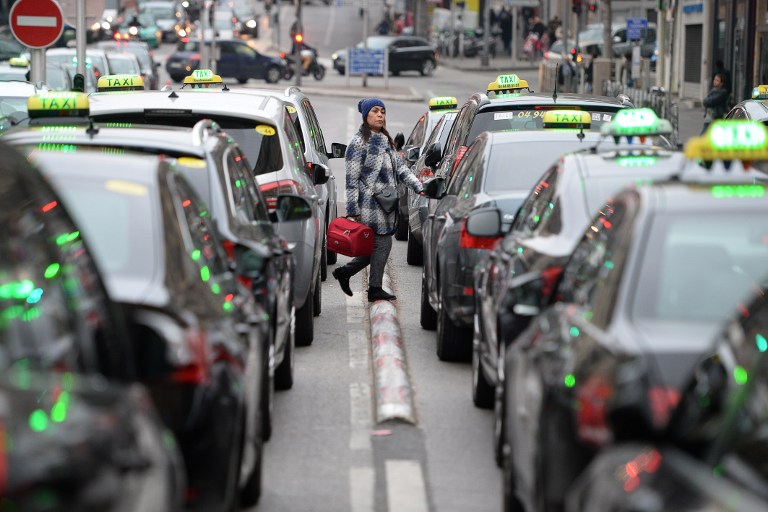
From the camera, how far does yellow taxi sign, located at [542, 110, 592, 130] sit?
448 inches

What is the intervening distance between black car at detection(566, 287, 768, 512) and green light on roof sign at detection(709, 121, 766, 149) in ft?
6.21

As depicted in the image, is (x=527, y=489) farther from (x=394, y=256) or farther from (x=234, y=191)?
(x=394, y=256)

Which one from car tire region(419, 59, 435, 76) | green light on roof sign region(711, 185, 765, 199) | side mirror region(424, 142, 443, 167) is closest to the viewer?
green light on roof sign region(711, 185, 765, 199)

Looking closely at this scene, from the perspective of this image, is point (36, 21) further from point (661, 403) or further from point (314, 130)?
point (661, 403)

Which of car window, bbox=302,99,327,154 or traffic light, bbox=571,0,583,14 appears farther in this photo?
traffic light, bbox=571,0,583,14

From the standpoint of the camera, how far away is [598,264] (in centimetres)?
610

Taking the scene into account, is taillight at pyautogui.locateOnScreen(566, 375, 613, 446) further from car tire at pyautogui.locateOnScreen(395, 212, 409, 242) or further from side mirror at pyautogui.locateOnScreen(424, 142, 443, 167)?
car tire at pyautogui.locateOnScreen(395, 212, 409, 242)

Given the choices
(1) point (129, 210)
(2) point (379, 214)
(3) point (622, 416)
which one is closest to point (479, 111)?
(2) point (379, 214)

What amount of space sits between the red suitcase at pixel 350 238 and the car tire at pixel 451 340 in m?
2.01

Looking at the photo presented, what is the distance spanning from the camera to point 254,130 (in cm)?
1041

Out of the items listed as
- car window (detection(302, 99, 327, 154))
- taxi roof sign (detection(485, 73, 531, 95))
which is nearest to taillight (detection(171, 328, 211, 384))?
car window (detection(302, 99, 327, 154))

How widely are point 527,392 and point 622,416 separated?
4.63 ft

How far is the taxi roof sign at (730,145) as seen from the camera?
641 cm

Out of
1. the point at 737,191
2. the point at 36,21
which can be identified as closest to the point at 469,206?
the point at 737,191
